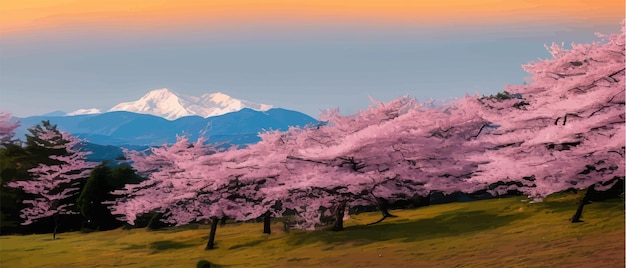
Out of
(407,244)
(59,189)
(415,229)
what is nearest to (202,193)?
(415,229)

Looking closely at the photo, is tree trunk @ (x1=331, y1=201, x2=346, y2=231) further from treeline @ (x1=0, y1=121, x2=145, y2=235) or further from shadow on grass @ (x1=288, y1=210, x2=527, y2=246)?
treeline @ (x1=0, y1=121, x2=145, y2=235)

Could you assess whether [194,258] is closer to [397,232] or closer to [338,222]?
[338,222]

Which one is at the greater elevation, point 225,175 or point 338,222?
point 225,175

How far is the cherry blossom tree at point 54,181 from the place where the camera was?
119 feet

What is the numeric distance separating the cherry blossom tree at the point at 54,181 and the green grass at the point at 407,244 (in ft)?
14.9

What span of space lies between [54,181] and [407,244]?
2944 centimetres

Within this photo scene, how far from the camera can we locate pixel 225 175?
75.6 ft

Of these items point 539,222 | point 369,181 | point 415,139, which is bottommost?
point 539,222

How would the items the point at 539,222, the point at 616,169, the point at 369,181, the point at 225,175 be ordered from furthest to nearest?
the point at 225,175
the point at 369,181
the point at 539,222
the point at 616,169


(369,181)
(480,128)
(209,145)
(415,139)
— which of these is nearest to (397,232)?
(369,181)

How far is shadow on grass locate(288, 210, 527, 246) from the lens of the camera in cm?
2081

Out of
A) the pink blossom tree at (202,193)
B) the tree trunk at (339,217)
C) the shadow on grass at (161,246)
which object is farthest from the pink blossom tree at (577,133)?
the shadow on grass at (161,246)

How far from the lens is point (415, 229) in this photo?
2241 cm

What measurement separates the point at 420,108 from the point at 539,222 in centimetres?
1076
